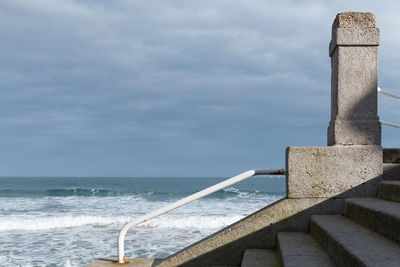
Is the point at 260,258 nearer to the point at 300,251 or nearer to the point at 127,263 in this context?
the point at 300,251

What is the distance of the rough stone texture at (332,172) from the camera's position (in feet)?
12.9

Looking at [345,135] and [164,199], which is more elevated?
[345,135]

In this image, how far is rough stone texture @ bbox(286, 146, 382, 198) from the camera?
392 cm

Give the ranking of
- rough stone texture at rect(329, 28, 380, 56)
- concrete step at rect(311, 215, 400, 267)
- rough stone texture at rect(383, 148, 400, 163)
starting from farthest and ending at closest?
rough stone texture at rect(383, 148, 400, 163) < rough stone texture at rect(329, 28, 380, 56) < concrete step at rect(311, 215, 400, 267)

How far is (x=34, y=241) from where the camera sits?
11.3 meters

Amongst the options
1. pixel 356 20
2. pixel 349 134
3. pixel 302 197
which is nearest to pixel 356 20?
pixel 356 20

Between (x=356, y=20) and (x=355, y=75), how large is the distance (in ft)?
2.00

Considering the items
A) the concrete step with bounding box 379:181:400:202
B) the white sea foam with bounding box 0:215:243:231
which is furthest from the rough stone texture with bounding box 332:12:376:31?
the white sea foam with bounding box 0:215:243:231

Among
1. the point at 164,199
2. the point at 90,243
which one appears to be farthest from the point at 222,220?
the point at 164,199

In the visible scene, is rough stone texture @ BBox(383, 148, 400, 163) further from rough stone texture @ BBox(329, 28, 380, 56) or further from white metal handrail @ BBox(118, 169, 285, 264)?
white metal handrail @ BBox(118, 169, 285, 264)

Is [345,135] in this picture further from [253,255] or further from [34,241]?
[34,241]

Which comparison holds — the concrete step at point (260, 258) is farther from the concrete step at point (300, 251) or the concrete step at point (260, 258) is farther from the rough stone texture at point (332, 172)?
the rough stone texture at point (332, 172)

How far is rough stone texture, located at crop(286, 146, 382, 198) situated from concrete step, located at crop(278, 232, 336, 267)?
18.5 inches

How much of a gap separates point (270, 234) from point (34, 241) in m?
9.53
